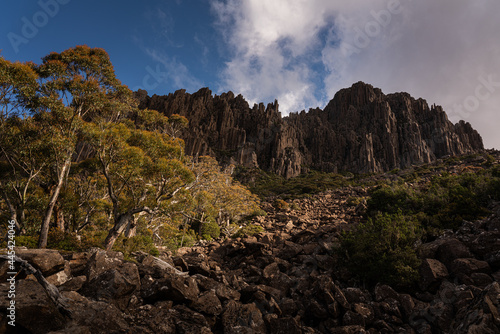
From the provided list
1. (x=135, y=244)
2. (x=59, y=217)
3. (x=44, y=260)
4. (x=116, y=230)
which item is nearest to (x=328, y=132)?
(x=135, y=244)

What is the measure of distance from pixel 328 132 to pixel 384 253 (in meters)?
165

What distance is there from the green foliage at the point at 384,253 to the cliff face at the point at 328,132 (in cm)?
11359

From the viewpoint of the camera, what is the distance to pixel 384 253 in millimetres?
9312

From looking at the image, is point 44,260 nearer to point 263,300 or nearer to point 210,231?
point 263,300

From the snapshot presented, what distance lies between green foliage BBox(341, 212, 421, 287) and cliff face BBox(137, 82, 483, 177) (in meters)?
114

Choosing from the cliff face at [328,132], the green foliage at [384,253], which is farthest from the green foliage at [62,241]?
the cliff face at [328,132]

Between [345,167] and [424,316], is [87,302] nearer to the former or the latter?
[424,316]

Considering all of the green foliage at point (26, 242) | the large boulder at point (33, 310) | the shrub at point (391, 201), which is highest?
the shrub at point (391, 201)

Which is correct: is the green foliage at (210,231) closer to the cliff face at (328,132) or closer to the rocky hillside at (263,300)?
the rocky hillside at (263,300)

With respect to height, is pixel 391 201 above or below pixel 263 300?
above

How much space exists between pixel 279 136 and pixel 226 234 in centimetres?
12550

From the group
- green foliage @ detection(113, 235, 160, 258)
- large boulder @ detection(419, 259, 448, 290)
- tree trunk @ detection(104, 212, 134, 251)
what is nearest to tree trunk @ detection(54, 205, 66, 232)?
green foliage @ detection(113, 235, 160, 258)

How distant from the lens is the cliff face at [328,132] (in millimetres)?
135125

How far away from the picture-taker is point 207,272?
10.7m
